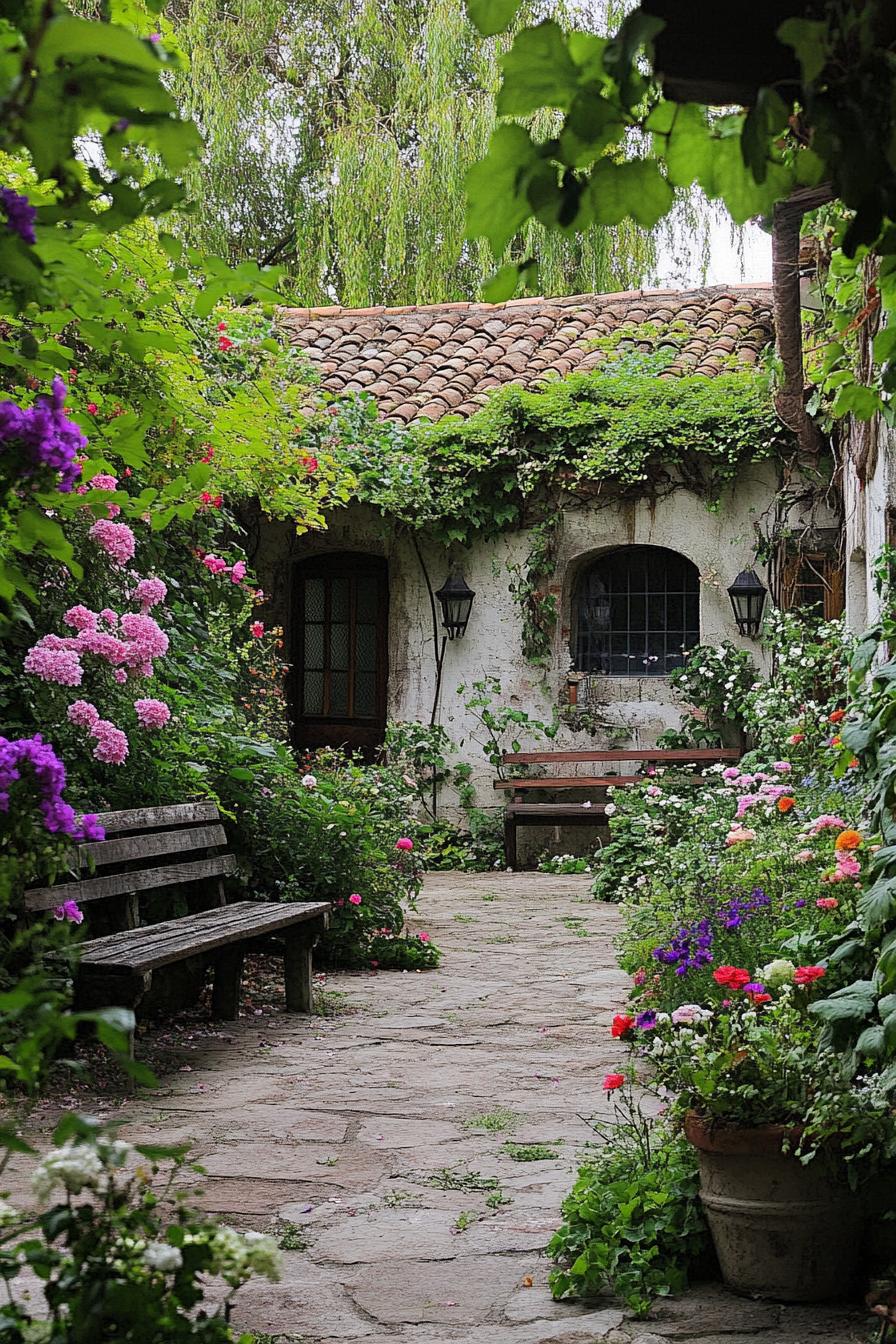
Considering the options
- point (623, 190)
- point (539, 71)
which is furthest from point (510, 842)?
point (539, 71)

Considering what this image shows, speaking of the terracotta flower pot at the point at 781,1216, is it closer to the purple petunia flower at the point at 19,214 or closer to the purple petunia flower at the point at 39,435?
the purple petunia flower at the point at 39,435

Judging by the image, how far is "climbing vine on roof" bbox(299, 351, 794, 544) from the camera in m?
11.1

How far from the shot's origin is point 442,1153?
3998 mm

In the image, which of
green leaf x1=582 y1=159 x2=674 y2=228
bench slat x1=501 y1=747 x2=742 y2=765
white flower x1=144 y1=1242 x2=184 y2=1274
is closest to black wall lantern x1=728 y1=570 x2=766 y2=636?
bench slat x1=501 y1=747 x2=742 y2=765

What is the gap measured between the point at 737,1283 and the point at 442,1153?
1.26 metres

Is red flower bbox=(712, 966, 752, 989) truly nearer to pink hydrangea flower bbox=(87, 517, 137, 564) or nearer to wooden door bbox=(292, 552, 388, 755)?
pink hydrangea flower bbox=(87, 517, 137, 564)

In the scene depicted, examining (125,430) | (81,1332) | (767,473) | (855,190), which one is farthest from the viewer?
(767,473)

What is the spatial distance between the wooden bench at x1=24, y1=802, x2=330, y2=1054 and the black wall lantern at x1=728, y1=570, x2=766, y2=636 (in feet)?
18.6

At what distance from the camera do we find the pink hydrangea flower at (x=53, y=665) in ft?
16.8

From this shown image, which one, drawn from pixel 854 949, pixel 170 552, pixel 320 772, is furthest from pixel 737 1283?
pixel 170 552

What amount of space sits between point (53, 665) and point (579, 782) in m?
6.63

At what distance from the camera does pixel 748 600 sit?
11.0 meters

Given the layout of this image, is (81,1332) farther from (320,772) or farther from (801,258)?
(801,258)

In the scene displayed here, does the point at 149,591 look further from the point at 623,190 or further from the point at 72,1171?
the point at 623,190
